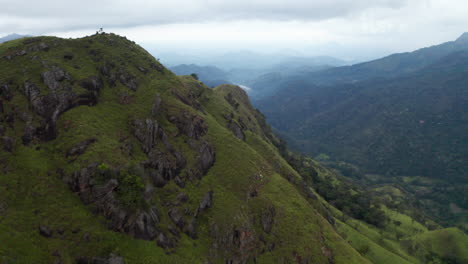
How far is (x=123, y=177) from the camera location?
52562 mm

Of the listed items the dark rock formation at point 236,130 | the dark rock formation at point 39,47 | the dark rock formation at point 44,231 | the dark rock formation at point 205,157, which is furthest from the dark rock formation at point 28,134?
the dark rock formation at point 236,130

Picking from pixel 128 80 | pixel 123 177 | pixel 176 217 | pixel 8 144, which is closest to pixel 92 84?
pixel 128 80

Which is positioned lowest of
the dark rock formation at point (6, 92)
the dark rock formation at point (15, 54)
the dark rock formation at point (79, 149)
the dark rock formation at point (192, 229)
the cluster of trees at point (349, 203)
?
the cluster of trees at point (349, 203)

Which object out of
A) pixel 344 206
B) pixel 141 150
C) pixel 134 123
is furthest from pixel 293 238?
pixel 344 206

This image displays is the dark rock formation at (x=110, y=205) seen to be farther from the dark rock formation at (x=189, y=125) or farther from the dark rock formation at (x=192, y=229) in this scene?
the dark rock formation at (x=189, y=125)

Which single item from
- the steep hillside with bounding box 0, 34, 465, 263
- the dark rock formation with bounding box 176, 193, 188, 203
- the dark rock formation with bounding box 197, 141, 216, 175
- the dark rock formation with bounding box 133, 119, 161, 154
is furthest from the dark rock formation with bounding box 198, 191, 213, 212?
the dark rock formation with bounding box 133, 119, 161, 154

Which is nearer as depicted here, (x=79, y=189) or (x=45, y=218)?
(x=45, y=218)

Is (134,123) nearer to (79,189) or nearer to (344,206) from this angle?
(79,189)

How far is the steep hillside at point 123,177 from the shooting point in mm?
46125

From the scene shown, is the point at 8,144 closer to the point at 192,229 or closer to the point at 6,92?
the point at 6,92

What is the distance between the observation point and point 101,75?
76.6 m

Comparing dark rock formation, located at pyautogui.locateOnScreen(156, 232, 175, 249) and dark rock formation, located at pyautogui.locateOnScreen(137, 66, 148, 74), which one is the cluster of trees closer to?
dark rock formation, located at pyautogui.locateOnScreen(137, 66, 148, 74)

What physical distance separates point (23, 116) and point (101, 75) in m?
24.4

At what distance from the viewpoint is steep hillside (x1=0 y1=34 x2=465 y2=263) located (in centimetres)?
4612
